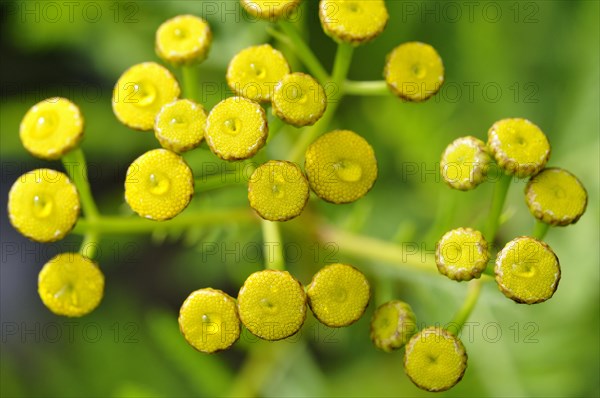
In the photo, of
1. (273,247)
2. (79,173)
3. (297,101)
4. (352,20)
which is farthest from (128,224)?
(352,20)

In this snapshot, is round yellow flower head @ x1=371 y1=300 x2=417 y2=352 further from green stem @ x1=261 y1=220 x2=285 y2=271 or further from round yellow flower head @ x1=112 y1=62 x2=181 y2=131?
round yellow flower head @ x1=112 y1=62 x2=181 y2=131

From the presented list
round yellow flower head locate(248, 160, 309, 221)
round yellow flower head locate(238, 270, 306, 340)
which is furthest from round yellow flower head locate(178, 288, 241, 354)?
round yellow flower head locate(248, 160, 309, 221)

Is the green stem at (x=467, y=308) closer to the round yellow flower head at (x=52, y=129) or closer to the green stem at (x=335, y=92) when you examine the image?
the green stem at (x=335, y=92)

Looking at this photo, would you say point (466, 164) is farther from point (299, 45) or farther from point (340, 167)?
point (299, 45)

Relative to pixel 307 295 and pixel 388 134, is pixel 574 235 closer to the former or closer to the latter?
pixel 388 134

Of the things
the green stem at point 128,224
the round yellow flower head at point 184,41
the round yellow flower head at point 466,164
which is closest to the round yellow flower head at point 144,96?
the round yellow flower head at point 184,41
